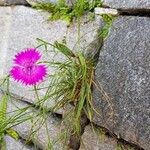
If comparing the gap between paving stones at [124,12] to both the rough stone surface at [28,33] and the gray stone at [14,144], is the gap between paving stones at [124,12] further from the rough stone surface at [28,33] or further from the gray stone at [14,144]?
the gray stone at [14,144]

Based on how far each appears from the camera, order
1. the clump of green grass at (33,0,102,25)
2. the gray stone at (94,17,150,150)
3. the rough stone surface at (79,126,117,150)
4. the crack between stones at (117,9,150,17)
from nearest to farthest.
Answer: the gray stone at (94,17,150,150)
the crack between stones at (117,9,150,17)
the rough stone surface at (79,126,117,150)
the clump of green grass at (33,0,102,25)

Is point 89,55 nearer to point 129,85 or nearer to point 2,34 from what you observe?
point 129,85

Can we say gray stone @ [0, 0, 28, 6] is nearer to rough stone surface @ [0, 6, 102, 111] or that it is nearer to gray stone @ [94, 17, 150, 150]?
rough stone surface @ [0, 6, 102, 111]

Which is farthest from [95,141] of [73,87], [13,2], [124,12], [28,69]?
[13,2]

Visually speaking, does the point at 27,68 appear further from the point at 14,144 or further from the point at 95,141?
the point at 14,144

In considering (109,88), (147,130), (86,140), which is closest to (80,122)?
(86,140)

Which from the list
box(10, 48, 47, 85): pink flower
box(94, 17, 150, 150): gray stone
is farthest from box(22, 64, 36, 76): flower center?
box(94, 17, 150, 150): gray stone
